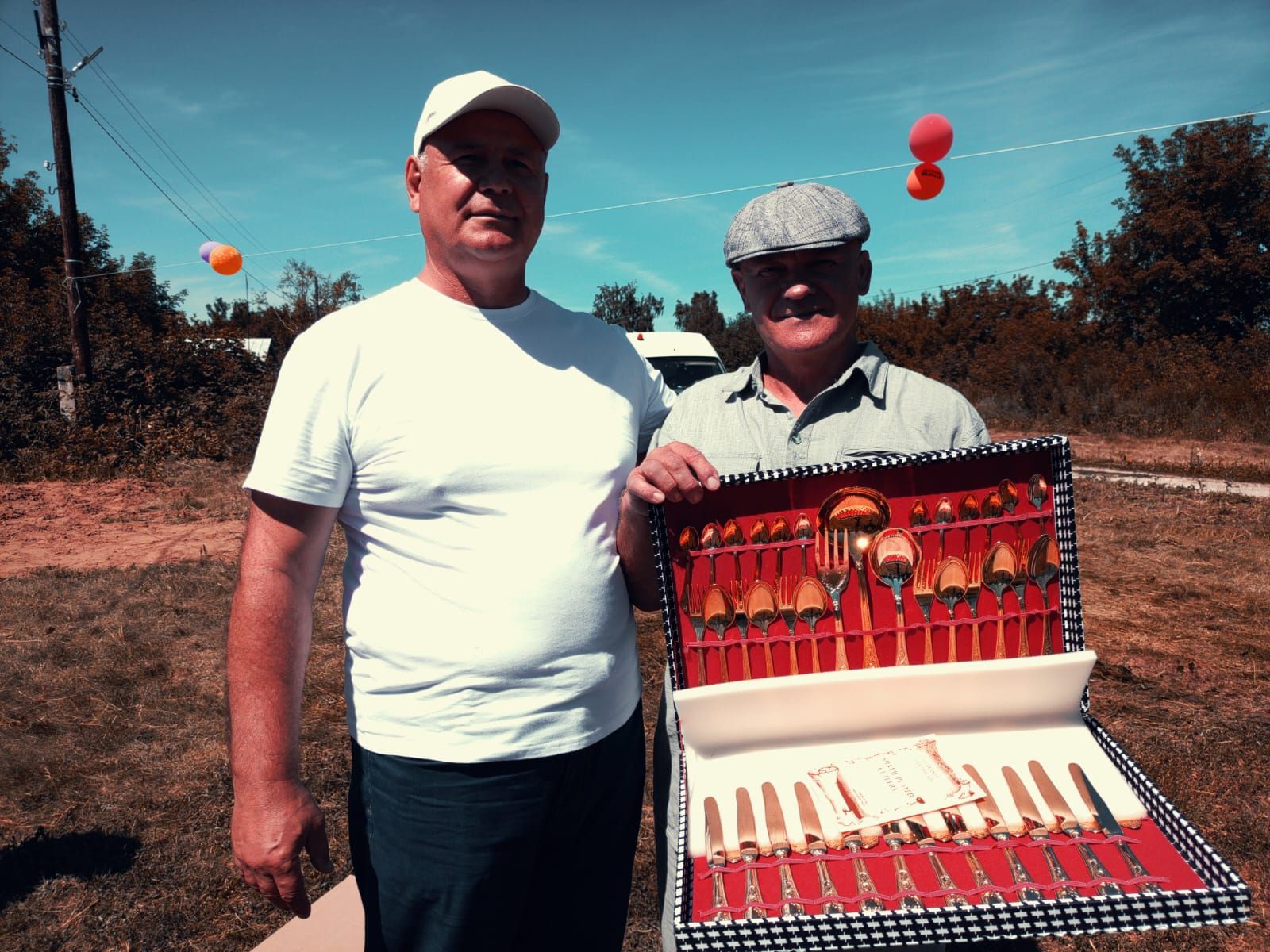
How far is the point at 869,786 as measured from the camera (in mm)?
1589

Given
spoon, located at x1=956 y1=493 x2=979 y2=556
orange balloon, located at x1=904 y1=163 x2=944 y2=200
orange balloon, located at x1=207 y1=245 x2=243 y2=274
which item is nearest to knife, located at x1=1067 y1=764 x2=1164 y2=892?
spoon, located at x1=956 y1=493 x2=979 y2=556

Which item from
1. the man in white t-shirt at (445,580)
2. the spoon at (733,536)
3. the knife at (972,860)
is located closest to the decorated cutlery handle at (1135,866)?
the knife at (972,860)

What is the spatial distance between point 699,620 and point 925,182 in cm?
511

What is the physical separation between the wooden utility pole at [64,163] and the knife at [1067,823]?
18.6 meters

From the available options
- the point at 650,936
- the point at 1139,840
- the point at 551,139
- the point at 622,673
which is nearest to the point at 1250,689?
the point at 650,936

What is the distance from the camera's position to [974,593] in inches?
65.9

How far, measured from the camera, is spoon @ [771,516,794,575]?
66.0 inches

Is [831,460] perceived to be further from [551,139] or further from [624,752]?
[551,139]

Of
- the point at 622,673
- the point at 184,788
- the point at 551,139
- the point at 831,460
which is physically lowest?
the point at 184,788

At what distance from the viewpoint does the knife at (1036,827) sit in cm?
133

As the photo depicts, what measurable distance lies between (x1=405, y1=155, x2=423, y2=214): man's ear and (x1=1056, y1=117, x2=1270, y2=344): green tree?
2721 centimetres

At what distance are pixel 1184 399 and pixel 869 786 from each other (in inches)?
824

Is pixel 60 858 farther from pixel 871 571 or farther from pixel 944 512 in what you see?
pixel 944 512

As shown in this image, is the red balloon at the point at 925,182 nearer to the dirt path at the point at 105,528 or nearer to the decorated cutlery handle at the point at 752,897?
the decorated cutlery handle at the point at 752,897
